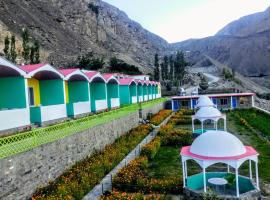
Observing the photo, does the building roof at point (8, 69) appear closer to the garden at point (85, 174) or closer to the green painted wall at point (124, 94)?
the garden at point (85, 174)

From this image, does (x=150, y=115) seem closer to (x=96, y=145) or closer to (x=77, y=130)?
(x=96, y=145)

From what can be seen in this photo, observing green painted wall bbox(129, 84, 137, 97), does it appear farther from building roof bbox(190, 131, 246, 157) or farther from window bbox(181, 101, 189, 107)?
building roof bbox(190, 131, 246, 157)

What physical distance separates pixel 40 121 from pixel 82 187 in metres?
7.52

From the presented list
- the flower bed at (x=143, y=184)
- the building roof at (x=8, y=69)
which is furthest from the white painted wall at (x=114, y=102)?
the flower bed at (x=143, y=184)

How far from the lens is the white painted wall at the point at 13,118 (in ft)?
47.4

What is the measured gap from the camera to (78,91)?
79.3ft

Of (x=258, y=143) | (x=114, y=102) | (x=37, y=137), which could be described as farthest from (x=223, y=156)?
(x=114, y=102)

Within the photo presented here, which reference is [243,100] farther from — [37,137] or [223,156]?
[37,137]

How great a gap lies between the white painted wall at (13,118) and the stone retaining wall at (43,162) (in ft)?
10.4

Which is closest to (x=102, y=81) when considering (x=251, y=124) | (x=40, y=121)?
(x=40, y=121)

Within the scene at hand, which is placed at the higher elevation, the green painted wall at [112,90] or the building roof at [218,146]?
the green painted wall at [112,90]

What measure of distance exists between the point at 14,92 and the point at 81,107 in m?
7.46

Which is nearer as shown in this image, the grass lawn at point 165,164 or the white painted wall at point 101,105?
the grass lawn at point 165,164

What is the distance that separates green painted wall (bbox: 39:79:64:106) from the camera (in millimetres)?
20156
